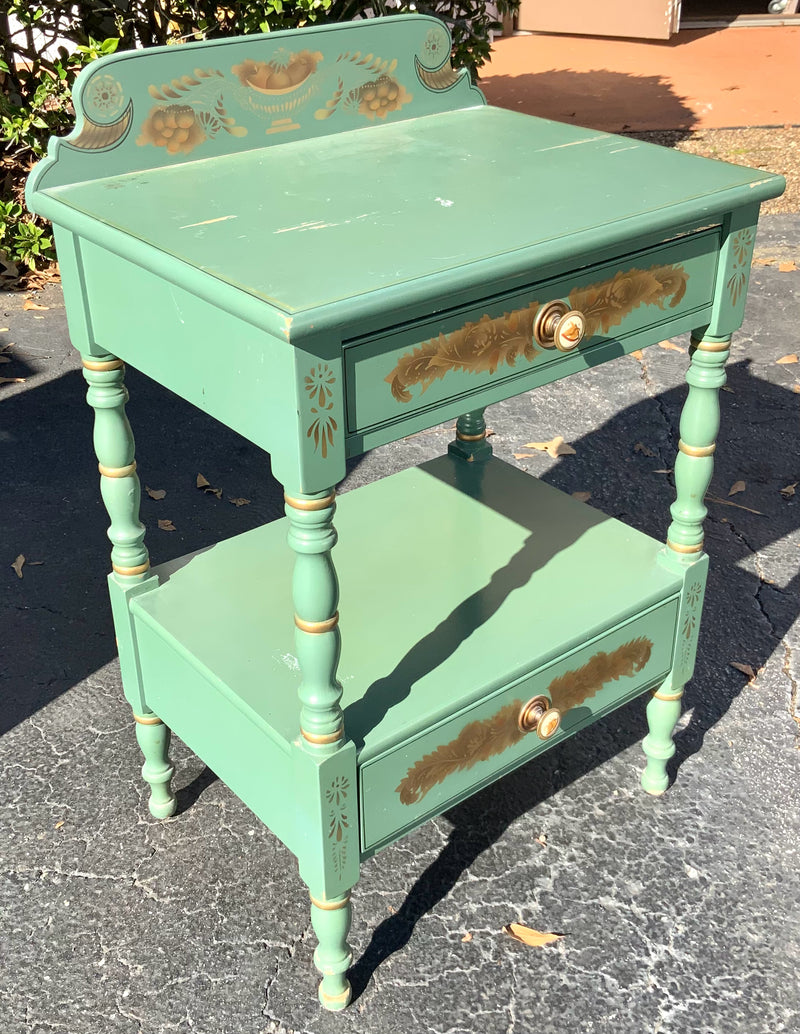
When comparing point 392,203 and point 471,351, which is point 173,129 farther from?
point 471,351

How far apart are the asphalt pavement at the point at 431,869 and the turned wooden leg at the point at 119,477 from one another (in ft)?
0.91

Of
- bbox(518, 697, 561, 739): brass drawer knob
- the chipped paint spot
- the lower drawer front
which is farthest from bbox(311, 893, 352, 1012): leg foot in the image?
the chipped paint spot

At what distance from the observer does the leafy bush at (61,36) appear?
4816mm

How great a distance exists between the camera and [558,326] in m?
1.85

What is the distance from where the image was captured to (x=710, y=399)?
2199 millimetres

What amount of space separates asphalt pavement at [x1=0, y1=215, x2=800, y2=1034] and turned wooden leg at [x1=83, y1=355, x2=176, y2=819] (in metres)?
0.28

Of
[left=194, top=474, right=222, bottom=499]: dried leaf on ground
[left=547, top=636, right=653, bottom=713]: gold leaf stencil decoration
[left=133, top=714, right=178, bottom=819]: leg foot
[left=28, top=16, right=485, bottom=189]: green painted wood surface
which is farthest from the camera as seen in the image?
[left=194, top=474, right=222, bottom=499]: dried leaf on ground

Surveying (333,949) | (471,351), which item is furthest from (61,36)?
(333,949)

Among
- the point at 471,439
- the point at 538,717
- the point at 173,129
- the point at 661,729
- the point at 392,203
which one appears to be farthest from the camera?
the point at 471,439

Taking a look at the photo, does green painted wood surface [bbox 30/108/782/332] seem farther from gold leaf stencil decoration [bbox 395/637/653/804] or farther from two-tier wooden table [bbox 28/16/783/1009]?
gold leaf stencil decoration [bbox 395/637/653/804]

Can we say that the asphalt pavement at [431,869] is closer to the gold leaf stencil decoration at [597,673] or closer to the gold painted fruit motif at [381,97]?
the gold leaf stencil decoration at [597,673]

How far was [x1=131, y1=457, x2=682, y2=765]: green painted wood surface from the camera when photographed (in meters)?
2.07

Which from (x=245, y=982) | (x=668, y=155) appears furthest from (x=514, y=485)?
(x=245, y=982)

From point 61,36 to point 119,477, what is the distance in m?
3.64
